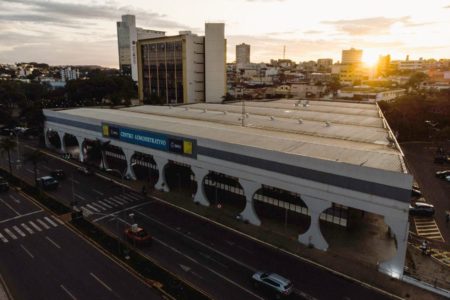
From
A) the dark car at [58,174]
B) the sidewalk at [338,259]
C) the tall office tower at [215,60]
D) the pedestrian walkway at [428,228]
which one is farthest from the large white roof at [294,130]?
the tall office tower at [215,60]

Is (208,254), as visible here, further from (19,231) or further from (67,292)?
(19,231)

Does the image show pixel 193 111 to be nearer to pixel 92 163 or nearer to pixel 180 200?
pixel 92 163

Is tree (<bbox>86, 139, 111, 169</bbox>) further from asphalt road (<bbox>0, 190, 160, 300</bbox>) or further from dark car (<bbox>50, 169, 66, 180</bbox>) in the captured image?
asphalt road (<bbox>0, 190, 160, 300</bbox>)

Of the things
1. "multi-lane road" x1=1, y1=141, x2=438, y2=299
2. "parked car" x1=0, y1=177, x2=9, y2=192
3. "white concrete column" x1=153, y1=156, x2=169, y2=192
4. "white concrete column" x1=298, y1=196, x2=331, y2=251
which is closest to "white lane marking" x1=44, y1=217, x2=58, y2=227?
"multi-lane road" x1=1, y1=141, x2=438, y2=299

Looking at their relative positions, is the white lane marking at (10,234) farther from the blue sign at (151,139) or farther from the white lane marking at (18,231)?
the blue sign at (151,139)

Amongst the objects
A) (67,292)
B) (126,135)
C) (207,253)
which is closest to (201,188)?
(207,253)

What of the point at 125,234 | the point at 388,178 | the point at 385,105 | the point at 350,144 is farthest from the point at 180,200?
the point at 385,105
